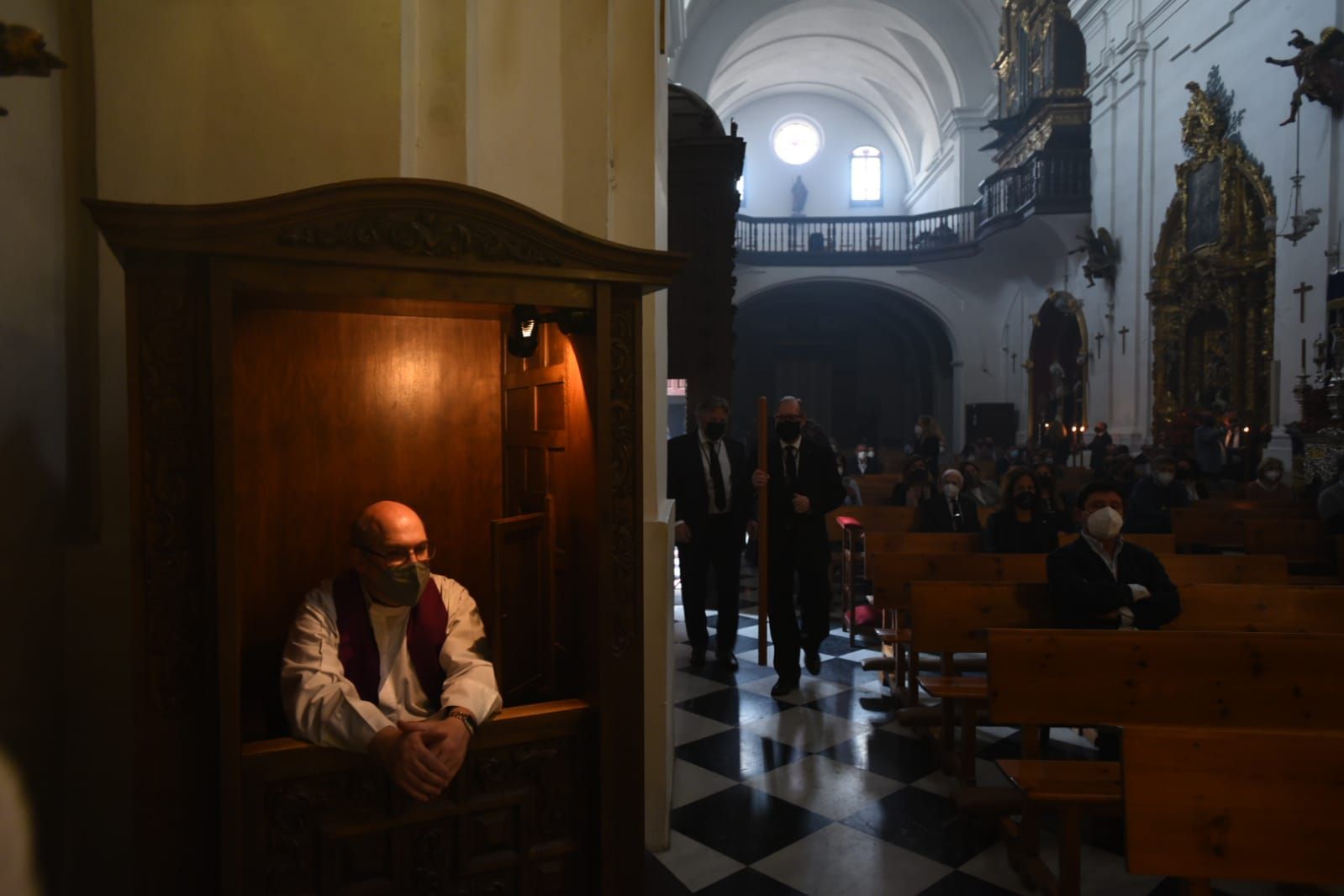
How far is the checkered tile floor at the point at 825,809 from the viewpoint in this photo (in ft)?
9.87

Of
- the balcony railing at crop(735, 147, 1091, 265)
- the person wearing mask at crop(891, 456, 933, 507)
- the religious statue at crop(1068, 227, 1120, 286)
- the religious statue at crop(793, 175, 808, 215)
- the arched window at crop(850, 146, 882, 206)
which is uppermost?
the arched window at crop(850, 146, 882, 206)

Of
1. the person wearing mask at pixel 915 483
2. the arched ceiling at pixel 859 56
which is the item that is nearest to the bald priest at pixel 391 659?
the person wearing mask at pixel 915 483

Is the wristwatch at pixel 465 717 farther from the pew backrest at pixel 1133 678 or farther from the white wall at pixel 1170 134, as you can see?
the white wall at pixel 1170 134

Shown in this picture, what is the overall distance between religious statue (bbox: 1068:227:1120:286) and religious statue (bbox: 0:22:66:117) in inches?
582

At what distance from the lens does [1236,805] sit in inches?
80.0

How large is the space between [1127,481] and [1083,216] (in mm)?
7482

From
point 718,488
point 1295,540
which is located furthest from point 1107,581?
point 1295,540

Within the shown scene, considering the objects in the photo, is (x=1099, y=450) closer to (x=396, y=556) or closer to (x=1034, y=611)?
(x=1034, y=611)

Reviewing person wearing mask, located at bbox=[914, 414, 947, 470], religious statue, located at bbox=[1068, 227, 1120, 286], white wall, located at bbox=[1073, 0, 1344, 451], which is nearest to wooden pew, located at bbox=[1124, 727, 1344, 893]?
white wall, located at bbox=[1073, 0, 1344, 451]

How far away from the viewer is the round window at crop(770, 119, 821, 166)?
28.3 m

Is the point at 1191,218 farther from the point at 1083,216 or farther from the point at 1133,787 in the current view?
the point at 1133,787

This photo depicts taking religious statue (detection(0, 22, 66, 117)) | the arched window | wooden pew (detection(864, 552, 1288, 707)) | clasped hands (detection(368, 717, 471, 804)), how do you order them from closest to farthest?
1. religious statue (detection(0, 22, 66, 117))
2. clasped hands (detection(368, 717, 471, 804))
3. wooden pew (detection(864, 552, 1288, 707))
4. the arched window

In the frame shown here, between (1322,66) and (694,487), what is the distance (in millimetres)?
7870

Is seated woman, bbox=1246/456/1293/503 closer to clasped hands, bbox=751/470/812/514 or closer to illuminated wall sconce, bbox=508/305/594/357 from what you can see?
clasped hands, bbox=751/470/812/514
